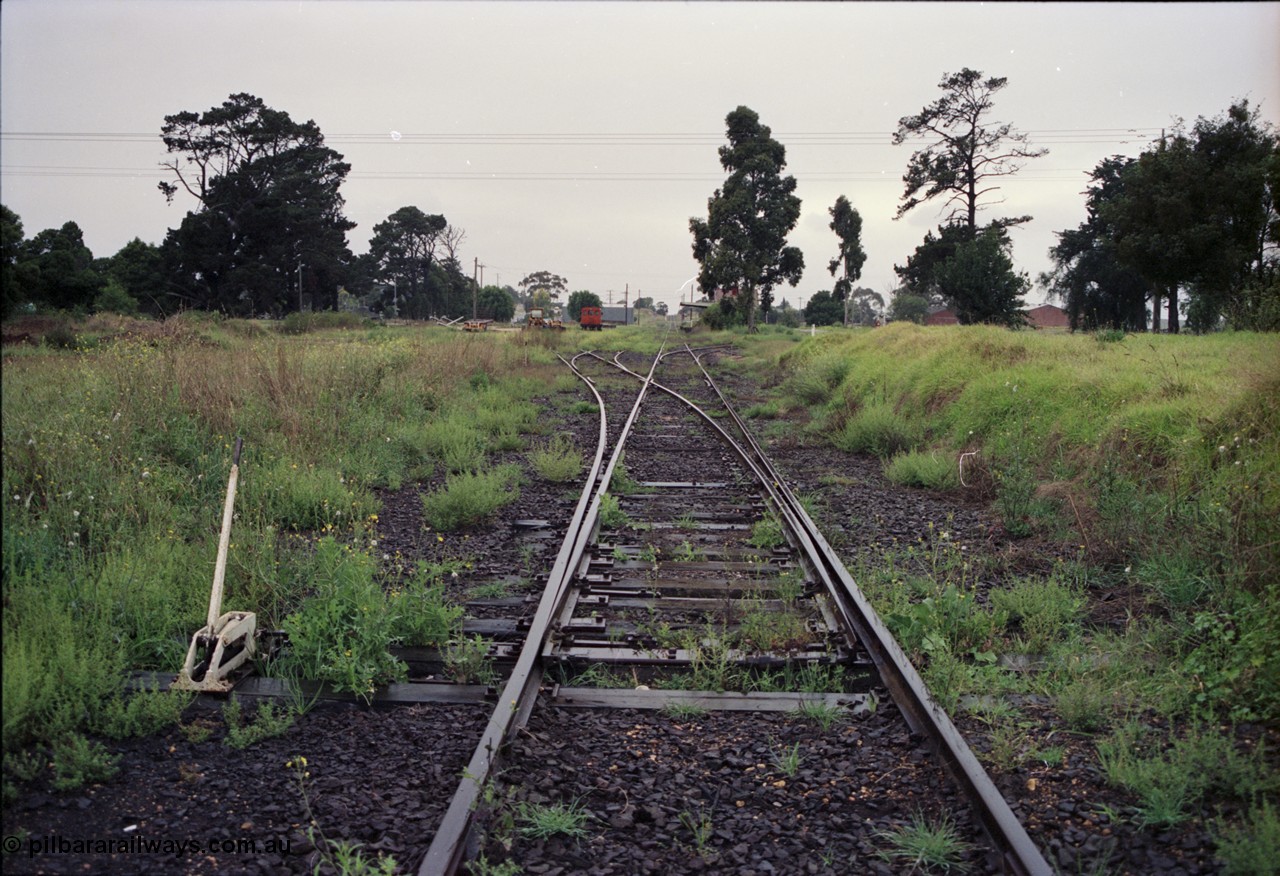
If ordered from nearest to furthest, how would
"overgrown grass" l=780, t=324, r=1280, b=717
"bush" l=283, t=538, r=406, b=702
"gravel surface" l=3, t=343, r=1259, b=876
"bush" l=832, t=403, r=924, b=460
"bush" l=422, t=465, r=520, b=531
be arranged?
1. "gravel surface" l=3, t=343, r=1259, b=876
2. "bush" l=283, t=538, r=406, b=702
3. "overgrown grass" l=780, t=324, r=1280, b=717
4. "bush" l=422, t=465, r=520, b=531
5. "bush" l=832, t=403, r=924, b=460

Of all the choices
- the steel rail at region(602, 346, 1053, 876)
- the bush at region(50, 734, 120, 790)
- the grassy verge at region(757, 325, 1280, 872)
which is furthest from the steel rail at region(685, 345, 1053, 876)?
the bush at region(50, 734, 120, 790)

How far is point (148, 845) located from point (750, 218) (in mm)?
52706

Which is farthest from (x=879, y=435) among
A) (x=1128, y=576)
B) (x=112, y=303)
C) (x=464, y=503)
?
(x=112, y=303)

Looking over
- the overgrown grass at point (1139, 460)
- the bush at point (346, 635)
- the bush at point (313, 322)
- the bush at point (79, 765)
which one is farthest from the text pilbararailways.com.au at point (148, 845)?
the bush at point (313, 322)

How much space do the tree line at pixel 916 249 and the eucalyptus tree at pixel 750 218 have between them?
11 centimetres

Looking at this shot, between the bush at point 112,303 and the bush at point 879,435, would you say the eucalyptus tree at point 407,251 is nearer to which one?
the bush at point 112,303

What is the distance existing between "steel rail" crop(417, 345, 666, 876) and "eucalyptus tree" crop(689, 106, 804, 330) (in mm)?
47486

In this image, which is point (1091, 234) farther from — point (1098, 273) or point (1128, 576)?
point (1128, 576)

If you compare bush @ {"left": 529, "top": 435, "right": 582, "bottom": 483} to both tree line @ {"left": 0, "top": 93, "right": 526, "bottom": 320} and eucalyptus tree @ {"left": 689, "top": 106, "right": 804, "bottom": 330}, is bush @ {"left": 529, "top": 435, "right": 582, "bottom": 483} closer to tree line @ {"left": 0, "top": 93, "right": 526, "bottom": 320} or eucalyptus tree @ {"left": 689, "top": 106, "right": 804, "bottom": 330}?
tree line @ {"left": 0, "top": 93, "right": 526, "bottom": 320}

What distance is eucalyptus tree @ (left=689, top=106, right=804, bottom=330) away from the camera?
5184cm

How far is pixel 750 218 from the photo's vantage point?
172 ft

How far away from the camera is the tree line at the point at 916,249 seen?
25922 mm

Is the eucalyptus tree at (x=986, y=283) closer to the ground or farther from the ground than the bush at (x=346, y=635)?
farther from the ground

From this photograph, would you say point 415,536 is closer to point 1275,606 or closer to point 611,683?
point 611,683
